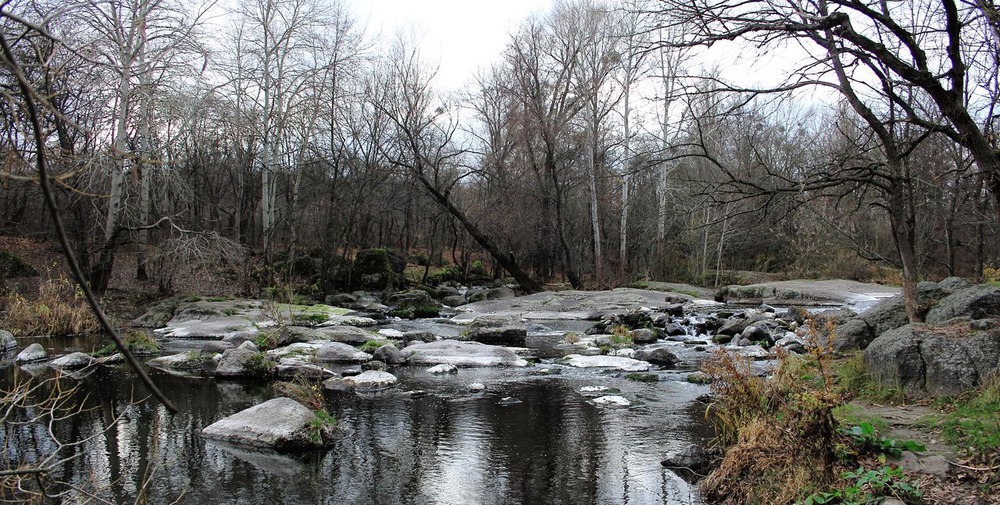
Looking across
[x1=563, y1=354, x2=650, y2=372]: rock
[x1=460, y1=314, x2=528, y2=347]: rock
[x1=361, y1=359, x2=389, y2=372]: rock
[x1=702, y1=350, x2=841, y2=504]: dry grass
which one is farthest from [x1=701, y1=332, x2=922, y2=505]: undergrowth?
[x1=460, y1=314, x2=528, y2=347]: rock

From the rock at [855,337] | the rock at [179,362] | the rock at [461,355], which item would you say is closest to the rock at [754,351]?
the rock at [855,337]

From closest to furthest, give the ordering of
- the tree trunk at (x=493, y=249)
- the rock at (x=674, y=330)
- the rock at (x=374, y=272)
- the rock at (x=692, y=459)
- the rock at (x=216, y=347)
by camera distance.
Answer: the rock at (x=692, y=459)
the rock at (x=216, y=347)
the rock at (x=674, y=330)
the tree trunk at (x=493, y=249)
the rock at (x=374, y=272)

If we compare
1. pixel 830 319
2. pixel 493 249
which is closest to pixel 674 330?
pixel 830 319

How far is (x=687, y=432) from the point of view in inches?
289

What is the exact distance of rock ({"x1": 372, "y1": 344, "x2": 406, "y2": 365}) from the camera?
38.9 ft

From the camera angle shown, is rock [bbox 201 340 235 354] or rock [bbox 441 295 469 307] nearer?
rock [bbox 201 340 235 354]

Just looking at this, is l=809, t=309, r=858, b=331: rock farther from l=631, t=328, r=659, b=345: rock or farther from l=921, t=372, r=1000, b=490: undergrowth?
l=631, t=328, r=659, b=345: rock

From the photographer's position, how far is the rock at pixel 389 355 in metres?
11.8

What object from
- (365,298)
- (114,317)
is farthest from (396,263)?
(114,317)

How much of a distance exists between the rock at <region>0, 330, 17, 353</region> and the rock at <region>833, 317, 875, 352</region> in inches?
550

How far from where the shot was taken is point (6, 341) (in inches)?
496

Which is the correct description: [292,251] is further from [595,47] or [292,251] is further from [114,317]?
[595,47]

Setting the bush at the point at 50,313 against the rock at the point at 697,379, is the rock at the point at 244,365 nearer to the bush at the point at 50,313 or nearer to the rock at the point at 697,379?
the bush at the point at 50,313

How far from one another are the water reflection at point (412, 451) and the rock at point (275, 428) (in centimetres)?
17
